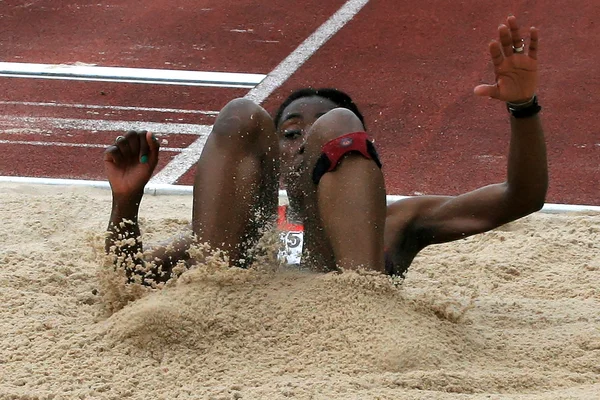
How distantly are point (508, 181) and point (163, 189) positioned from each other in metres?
1.98

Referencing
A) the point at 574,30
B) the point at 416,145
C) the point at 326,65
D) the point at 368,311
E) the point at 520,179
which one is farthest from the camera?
the point at 574,30

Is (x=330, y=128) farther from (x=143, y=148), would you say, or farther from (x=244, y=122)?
(x=143, y=148)

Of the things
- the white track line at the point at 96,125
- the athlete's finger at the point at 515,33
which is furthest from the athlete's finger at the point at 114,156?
the white track line at the point at 96,125

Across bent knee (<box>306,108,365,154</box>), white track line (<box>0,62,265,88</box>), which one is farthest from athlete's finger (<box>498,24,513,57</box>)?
white track line (<box>0,62,265,88</box>)

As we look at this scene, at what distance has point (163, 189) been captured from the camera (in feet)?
15.5

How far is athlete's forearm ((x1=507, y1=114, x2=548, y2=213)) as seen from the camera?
301 cm

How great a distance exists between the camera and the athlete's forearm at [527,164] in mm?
3006

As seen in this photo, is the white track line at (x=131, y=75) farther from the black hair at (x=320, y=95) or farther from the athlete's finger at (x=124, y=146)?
the athlete's finger at (x=124, y=146)

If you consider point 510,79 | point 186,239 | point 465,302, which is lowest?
point 465,302

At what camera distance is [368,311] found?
9.39 feet

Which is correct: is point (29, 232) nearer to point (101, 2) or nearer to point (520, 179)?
point (520, 179)

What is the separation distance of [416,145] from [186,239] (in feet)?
8.41

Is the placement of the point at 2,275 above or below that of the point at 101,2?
below

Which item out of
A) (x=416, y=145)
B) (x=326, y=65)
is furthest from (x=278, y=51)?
(x=416, y=145)
